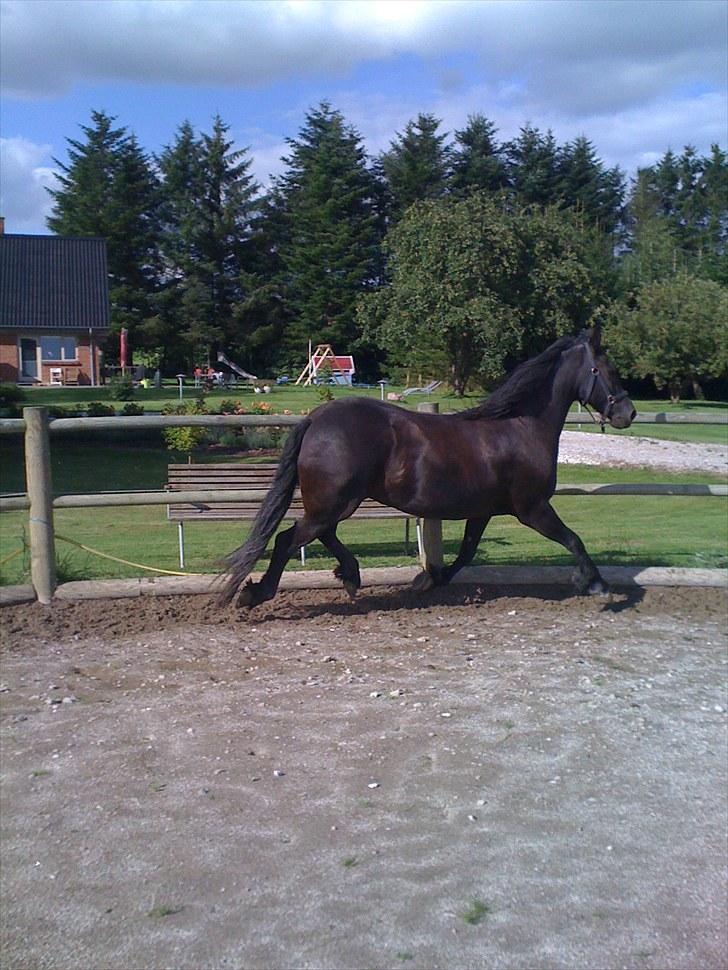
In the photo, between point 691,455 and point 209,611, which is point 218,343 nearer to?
point 691,455

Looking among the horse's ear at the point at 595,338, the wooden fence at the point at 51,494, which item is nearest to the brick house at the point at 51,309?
the wooden fence at the point at 51,494

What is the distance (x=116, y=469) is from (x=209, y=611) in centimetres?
1035

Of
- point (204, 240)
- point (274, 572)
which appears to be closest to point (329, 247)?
point (204, 240)

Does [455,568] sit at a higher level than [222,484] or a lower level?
lower

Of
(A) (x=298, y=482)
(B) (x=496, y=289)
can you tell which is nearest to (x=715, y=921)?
(A) (x=298, y=482)

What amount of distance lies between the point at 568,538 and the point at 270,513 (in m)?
2.09

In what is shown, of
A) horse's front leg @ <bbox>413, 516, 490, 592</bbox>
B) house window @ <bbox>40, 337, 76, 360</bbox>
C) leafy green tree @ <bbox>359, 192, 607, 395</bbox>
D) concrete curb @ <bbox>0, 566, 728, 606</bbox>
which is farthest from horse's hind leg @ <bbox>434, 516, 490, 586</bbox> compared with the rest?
house window @ <bbox>40, 337, 76, 360</bbox>

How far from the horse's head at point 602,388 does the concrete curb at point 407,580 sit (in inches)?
48.3

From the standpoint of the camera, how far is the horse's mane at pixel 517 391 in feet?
23.4

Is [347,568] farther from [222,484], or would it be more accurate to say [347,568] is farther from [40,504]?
[40,504]

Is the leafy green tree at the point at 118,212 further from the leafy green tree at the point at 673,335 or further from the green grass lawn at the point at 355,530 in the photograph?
the green grass lawn at the point at 355,530

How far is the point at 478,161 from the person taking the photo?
5341 centimetres

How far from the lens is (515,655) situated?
6.13m

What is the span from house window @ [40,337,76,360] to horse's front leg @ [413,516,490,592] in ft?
121
